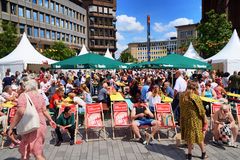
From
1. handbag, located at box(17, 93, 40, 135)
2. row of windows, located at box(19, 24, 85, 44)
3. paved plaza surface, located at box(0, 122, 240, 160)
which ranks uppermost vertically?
row of windows, located at box(19, 24, 85, 44)

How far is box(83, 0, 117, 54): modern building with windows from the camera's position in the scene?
250 feet

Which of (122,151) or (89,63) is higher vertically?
(89,63)

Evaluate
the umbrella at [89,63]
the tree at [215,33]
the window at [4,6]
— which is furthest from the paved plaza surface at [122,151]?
the window at [4,6]

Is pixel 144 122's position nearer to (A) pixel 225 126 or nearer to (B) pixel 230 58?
(A) pixel 225 126

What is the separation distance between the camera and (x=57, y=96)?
27.9 ft

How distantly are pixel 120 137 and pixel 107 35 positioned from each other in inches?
2935

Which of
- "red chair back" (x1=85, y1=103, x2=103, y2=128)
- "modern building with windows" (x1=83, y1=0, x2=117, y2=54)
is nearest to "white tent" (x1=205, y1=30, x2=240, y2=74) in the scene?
"red chair back" (x1=85, y1=103, x2=103, y2=128)

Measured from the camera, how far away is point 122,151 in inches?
241

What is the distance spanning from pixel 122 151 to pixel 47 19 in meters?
53.9

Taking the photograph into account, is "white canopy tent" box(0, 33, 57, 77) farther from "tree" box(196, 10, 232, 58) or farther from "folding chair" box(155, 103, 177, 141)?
"tree" box(196, 10, 232, 58)

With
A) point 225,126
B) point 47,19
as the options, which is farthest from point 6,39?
point 47,19

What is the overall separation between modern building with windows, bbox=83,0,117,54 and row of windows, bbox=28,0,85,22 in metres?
6.94

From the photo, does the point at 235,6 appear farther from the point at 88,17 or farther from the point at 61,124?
the point at 88,17

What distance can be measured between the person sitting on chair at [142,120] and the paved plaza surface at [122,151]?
24 centimetres
